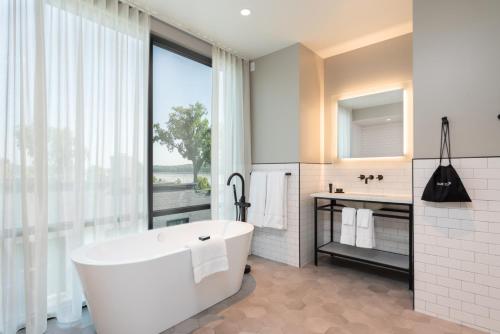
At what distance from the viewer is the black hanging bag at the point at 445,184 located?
1.96 meters

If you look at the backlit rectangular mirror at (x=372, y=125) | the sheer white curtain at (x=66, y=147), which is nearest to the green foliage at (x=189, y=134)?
the sheer white curtain at (x=66, y=147)

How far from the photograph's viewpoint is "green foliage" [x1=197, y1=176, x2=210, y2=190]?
3291mm

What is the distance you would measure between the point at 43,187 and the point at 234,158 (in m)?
2.10

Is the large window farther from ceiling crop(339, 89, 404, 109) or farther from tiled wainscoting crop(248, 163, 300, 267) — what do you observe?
ceiling crop(339, 89, 404, 109)

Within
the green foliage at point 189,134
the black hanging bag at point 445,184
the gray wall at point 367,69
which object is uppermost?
the gray wall at point 367,69

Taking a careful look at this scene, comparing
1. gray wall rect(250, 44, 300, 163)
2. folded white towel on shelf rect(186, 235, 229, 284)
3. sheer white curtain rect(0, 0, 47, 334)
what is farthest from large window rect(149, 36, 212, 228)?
sheer white curtain rect(0, 0, 47, 334)

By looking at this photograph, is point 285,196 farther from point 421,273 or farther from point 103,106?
point 103,106

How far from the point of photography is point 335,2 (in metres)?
2.44

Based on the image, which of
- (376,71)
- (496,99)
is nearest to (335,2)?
(376,71)

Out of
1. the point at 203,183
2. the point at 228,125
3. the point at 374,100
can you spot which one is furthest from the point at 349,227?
the point at 228,125

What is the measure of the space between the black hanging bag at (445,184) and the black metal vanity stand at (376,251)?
482mm

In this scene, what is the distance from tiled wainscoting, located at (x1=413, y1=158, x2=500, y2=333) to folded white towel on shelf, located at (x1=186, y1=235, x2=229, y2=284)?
1723 millimetres

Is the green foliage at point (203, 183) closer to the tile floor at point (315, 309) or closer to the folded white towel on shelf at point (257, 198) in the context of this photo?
the folded white towel on shelf at point (257, 198)

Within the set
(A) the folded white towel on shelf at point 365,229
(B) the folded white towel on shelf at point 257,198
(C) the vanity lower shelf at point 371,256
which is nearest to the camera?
(C) the vanity lower shelf at point 371,256
